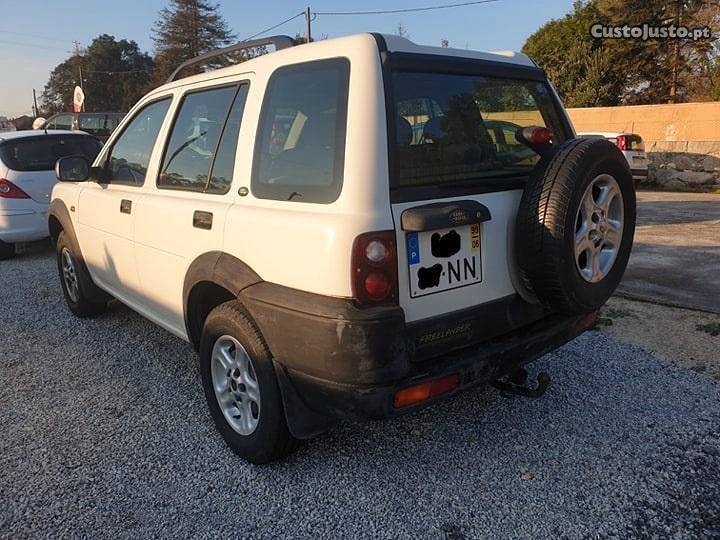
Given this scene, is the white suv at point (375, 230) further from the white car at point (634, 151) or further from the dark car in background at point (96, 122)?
the dark car in background at point (96, 122)

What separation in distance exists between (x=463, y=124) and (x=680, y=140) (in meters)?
16.2

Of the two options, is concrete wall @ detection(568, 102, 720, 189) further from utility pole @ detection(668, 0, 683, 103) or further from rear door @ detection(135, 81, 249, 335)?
rear door @ detection(135, 81, 249, 335)

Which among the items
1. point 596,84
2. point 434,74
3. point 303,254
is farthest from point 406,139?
point 596,84

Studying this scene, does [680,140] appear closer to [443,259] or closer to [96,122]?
[443,259]

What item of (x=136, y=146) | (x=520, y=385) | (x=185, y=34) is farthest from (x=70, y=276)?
(x=185, y=34)

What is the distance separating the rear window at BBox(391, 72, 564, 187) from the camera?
234cm

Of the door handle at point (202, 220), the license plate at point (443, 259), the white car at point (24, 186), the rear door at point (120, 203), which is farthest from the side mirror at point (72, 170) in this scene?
the white car at point (24, 186)

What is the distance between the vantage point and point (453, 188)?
2.42 metres

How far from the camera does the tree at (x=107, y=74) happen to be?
63.9 m

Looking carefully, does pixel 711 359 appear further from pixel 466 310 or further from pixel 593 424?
pixel 466 310

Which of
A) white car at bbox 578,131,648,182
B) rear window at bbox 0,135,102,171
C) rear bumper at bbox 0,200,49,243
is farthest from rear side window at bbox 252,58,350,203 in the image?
white car at bbox 578,131,648,182

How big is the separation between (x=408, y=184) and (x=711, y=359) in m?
2.92

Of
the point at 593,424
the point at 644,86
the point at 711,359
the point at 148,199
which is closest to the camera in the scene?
the point at 593,424

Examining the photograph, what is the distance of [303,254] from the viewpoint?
7.32 ft
